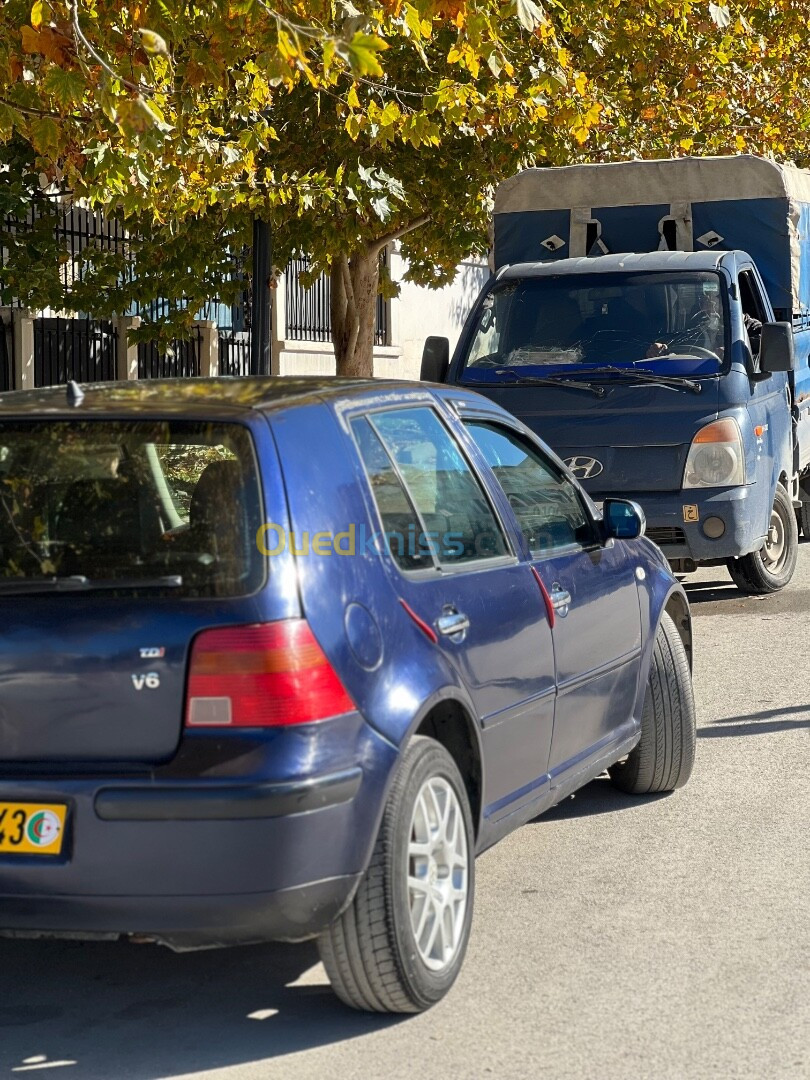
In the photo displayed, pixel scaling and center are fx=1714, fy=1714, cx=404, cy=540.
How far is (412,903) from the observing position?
438 centimetres

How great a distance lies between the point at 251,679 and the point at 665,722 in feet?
9.20

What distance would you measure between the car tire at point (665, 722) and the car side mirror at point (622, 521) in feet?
2.11

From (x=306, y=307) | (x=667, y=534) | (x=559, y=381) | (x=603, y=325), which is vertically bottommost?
(x=667, y=534)

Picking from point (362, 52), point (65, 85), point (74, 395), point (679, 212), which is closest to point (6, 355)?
point (679, 212)

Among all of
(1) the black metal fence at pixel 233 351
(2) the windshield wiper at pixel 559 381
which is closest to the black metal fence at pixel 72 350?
(1) the black metal fence at pixel 233 351

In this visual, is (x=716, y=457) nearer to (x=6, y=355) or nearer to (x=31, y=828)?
(x=31, y=828)

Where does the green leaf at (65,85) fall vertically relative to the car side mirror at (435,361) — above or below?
above

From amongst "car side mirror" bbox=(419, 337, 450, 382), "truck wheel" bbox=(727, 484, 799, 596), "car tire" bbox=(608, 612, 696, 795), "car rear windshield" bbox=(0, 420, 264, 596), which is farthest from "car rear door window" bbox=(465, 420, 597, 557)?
"truck wheel" bbox=(727, 484, 799, 596)

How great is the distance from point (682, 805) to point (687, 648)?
865 mm

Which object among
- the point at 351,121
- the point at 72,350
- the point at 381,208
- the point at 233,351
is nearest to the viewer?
the point at 351,121

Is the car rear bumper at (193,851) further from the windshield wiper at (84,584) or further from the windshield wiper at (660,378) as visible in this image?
the windshield wiper at (660,378)

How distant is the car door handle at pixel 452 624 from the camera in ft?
15.1

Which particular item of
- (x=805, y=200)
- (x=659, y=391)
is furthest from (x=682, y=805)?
(x=805, y=200)

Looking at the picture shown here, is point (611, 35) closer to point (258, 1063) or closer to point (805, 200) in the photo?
point (805, 200)
